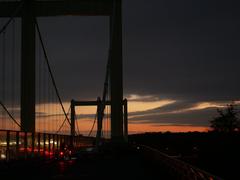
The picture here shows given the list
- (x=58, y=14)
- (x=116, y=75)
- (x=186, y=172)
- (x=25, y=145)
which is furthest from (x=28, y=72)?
(x=186, y=172)

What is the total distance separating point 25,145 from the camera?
936 inches

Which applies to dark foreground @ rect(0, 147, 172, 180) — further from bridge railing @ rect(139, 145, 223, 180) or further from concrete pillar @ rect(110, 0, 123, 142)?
concrete pillar @ rect(110, 0, 123, 142)

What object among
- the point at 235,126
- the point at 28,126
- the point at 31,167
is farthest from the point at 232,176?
the point at 235,126

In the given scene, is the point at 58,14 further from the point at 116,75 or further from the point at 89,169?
the point at 89,169

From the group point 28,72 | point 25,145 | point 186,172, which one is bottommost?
point 186,172

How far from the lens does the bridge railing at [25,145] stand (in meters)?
20.3

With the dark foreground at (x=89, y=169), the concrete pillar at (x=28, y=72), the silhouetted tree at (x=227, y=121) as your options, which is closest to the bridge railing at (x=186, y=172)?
the dark foreground at (x=89, y=169)

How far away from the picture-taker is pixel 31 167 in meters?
24.7

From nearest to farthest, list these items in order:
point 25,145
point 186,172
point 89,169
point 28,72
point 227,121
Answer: point 186,172 → point 25,145 → point 89,169 → point 28,72 → point 227,121

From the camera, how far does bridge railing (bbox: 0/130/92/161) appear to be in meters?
20.3

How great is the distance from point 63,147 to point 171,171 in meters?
16.1

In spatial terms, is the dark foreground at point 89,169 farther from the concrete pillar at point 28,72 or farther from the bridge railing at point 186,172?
the concrete pillar at point 28,72

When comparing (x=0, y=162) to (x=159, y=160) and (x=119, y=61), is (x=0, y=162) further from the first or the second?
(x=119, y=61)

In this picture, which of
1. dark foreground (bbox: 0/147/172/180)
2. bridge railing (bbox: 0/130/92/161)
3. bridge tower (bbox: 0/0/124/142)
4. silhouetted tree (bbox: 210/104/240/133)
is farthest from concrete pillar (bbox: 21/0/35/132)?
silhouetted tree (bbox: 210/104/240/133)
